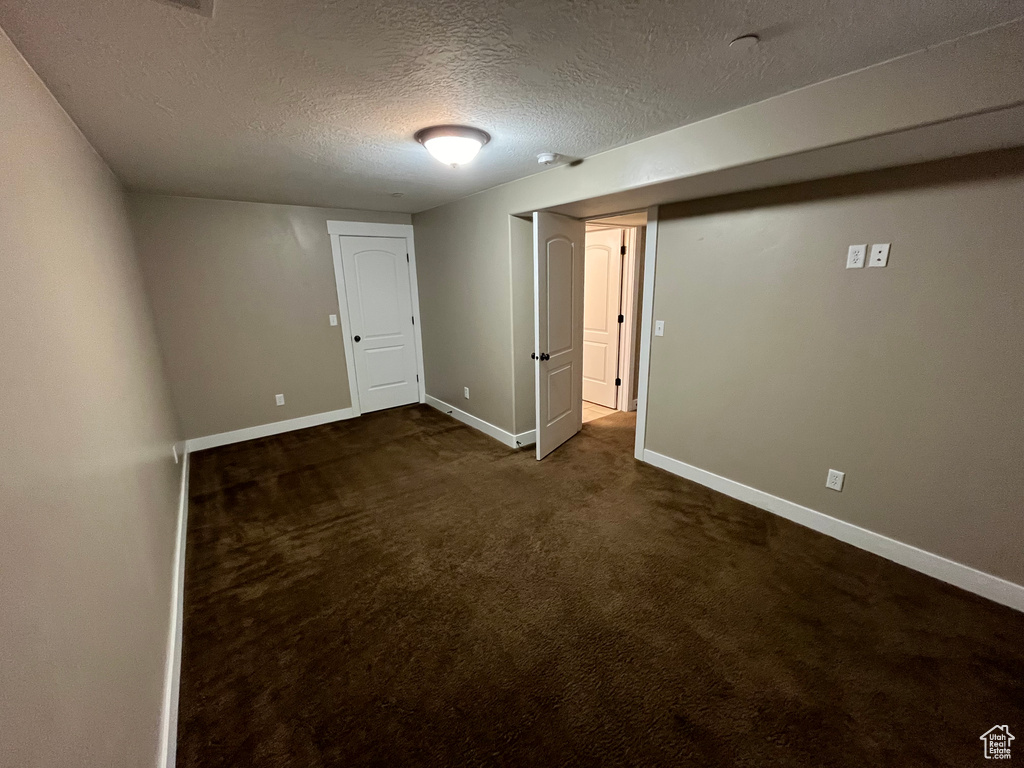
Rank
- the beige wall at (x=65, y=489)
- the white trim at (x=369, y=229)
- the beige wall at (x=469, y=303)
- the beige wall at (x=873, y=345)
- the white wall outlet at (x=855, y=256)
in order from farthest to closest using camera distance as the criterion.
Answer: the white trim at (x=369, y=229) < the beige wall at (x=469, y=303) < the white wall outlet at (x=855, y=256) < the beige wall at (x=873, y=345) < the beige wall at (x=65, y=489)

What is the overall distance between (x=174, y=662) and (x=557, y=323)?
296 centimetres

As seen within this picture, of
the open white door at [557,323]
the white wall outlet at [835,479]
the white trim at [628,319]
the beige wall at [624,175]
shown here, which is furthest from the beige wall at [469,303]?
the white wall outlet at [835,479]

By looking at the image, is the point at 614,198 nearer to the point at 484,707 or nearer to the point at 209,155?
the point at 209,155

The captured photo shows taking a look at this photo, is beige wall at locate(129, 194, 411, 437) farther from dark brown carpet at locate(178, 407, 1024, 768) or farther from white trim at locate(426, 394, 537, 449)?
dark brown carpet at locate(178, 407, 1024, 768)

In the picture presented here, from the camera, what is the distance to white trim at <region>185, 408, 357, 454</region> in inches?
148

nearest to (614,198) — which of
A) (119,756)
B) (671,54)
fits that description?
(671,54)

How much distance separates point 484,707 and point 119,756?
1.04 meters

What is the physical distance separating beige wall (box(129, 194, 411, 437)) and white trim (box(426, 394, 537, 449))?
1.23m

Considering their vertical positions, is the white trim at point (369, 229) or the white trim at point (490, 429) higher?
the white trim at point (369, 229)

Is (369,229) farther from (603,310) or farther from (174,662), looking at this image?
(174,662)

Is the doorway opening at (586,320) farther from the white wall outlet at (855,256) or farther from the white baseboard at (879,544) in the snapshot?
the white wall outlet at (855,256)

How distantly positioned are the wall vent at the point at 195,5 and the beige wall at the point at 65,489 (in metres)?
0.53

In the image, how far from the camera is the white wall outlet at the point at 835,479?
2301 mm

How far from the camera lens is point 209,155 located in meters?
2.25
